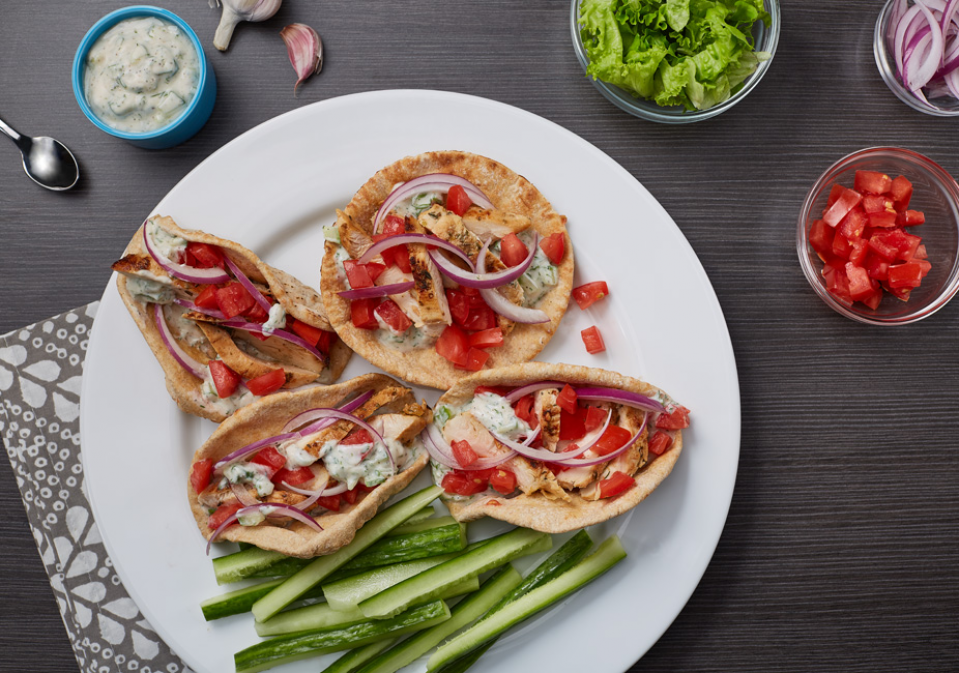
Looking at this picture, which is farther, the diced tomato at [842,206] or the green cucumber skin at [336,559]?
the diced tomato at [842,206]

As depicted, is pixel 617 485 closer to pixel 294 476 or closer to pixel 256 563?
pixel 294 476

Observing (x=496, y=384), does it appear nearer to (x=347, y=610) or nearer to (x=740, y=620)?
(x=347, y=610)

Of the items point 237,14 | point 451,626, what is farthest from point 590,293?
point 237,14

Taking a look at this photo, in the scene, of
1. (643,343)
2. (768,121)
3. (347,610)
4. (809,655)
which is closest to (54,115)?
(347,610)

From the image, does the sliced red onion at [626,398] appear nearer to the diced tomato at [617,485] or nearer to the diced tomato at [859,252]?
the diced tomato at [617,485]

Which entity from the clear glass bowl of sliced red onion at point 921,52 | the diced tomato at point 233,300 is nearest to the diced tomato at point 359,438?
the diced tomato at point 233,300

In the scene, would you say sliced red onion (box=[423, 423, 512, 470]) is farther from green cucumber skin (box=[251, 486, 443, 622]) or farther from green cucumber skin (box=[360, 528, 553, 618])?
green cucumber skin (box=[360, 528, 553, 618])
